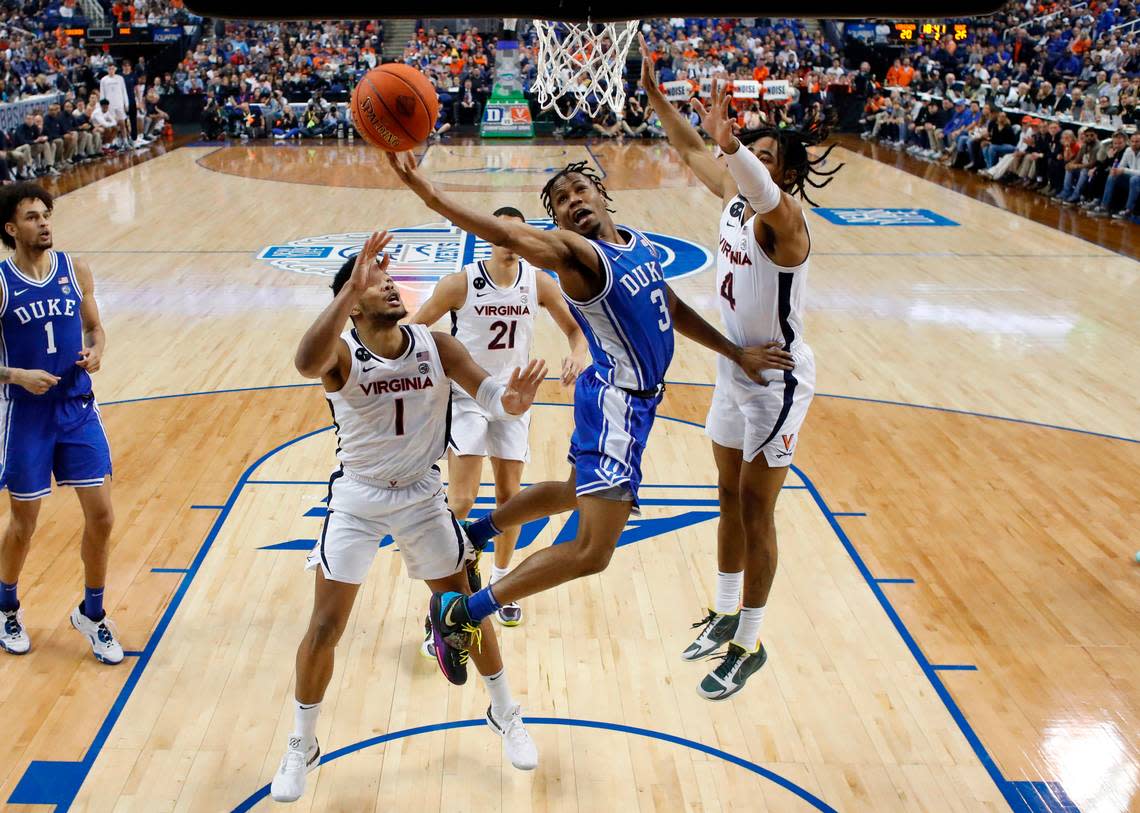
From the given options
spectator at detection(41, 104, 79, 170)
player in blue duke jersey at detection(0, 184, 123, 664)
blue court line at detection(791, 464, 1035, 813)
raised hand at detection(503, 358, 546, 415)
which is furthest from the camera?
spectator at detection(41, 104, 79, 170)

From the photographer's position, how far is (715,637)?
4.84 metres

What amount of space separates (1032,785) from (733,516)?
158 centimetres

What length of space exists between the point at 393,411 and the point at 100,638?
2142 millimetres

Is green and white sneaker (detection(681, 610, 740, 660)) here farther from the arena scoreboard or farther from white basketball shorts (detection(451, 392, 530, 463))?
the arena scoreboard

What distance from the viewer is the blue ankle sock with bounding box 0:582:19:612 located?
5.25 meters

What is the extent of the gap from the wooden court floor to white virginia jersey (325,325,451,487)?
4.14 feet

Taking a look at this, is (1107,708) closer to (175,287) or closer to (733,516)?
(733,516)

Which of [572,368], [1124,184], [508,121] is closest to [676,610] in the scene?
[572,368]

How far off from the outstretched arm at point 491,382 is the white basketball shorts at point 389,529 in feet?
1.38

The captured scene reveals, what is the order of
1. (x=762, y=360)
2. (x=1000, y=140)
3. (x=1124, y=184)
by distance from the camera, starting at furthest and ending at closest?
1. (x=1000, y=140)
2. (x=1124, y=184)
3. (x=762, y=360)

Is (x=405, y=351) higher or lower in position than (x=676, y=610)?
higher

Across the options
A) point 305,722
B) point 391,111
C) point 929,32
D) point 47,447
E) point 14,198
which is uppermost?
point 929,32

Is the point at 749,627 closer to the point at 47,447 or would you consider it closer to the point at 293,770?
the point at 293,770

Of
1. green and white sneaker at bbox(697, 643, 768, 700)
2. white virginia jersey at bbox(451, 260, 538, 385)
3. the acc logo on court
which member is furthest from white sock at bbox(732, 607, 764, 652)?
the acc logo on court
